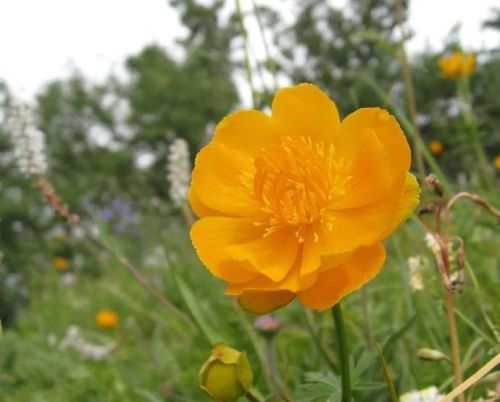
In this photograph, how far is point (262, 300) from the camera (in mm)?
595

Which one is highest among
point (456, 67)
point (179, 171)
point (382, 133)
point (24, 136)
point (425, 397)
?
point (456, 67)

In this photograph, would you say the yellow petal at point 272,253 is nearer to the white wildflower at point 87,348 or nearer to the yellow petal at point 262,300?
the yellow petal at point 262,300

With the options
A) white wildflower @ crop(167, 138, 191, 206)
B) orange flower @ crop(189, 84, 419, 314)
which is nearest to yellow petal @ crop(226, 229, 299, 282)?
orange flower @ crop(189, 84, 419, 314)

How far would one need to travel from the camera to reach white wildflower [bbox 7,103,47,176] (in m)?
1.38

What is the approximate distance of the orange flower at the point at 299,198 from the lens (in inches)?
22.9

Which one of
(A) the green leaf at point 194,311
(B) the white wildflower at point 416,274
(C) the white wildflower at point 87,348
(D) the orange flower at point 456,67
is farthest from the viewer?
(D) the orange flower at point 456,67

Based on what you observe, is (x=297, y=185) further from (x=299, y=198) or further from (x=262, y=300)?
(x=262, y=300)

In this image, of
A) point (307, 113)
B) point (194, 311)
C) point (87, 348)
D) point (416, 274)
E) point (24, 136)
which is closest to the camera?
point (307, 113)

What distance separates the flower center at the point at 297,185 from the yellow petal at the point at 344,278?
0.07 m

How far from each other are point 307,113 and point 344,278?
182mm

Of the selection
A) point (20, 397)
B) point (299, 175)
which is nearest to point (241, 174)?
point (299, 175)

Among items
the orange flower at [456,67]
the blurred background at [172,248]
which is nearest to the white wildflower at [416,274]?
the blurred background at [172,248]

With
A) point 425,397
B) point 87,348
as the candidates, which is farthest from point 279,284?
point 87,348

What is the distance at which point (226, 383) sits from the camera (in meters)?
0.58
